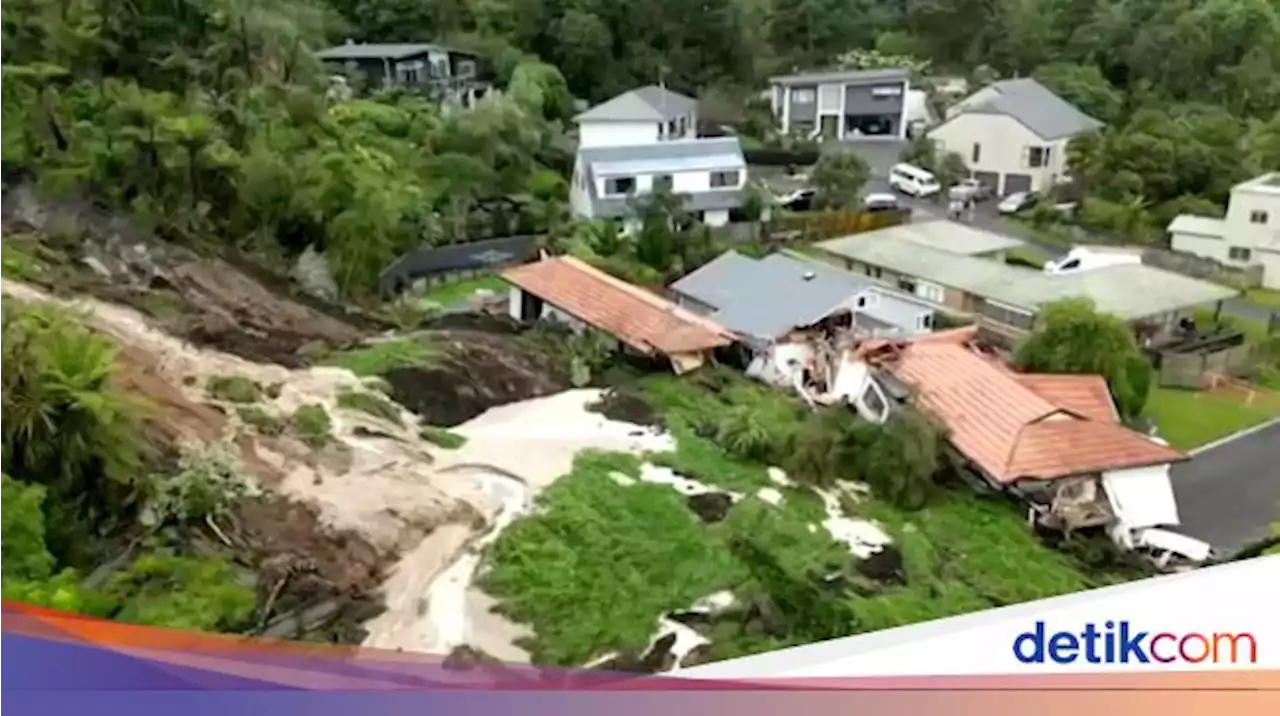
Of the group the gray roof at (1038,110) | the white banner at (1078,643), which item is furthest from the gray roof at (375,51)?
the white banner at (1078,643)

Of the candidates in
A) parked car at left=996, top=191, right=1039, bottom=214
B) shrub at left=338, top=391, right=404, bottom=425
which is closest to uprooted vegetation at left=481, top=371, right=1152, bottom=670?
shrub at left=338, top=391, right=404, bottom=425

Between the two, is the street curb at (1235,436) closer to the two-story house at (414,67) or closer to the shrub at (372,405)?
the shrub at (372,405)

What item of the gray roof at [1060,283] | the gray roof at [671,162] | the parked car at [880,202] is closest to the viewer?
the gray roof at [1060,283]

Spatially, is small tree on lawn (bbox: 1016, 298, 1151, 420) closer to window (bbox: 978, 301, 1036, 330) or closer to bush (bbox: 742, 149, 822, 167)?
window (bbox: 978, 301, 1036, 330)

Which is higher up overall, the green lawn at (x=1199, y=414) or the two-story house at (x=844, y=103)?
the two-story house at (x=844, y=103)

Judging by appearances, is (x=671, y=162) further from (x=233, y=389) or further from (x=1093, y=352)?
(x=233, y=389)

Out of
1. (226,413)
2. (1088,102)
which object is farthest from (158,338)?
(1088,102)

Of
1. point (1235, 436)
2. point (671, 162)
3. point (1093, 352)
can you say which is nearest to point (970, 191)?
point (671, 162)
